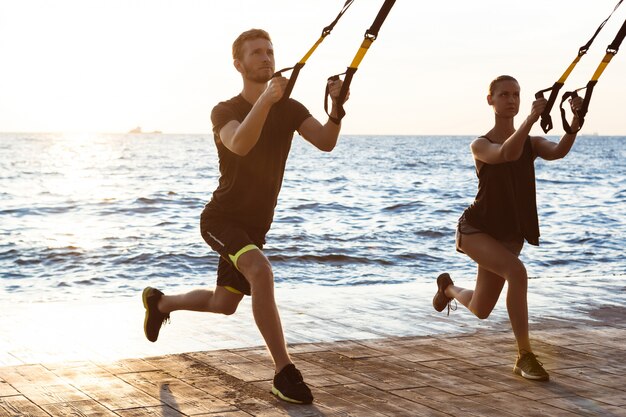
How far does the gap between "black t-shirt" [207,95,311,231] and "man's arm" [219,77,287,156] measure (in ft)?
0.64

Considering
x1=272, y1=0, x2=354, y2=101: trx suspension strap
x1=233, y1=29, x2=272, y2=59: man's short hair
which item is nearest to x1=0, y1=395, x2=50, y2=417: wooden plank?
x1=272, y1=0, x2=354, y2=101: trx suspension strap

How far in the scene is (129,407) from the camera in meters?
4.96

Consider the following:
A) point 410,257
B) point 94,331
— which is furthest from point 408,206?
point 94,331

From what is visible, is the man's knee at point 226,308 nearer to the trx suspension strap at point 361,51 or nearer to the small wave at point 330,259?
the trx suspension strap at point 361,51

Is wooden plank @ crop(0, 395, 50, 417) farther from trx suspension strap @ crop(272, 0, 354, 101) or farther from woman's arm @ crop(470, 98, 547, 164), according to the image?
woman's arm @ crop(470, 98, 547, 164)

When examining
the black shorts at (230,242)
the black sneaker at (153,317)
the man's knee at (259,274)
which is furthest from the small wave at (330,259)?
the man's knee at (259,274)

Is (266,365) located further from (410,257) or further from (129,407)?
(410,257)

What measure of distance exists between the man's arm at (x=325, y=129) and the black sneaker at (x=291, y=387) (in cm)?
118

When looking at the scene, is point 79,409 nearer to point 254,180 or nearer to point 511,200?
point 254,180

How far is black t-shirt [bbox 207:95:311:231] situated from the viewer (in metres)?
5.45

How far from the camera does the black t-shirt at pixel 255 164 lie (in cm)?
545

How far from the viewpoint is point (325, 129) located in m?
5.32

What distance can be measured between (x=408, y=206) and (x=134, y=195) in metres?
9.52

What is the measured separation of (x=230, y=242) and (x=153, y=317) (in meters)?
1.21
